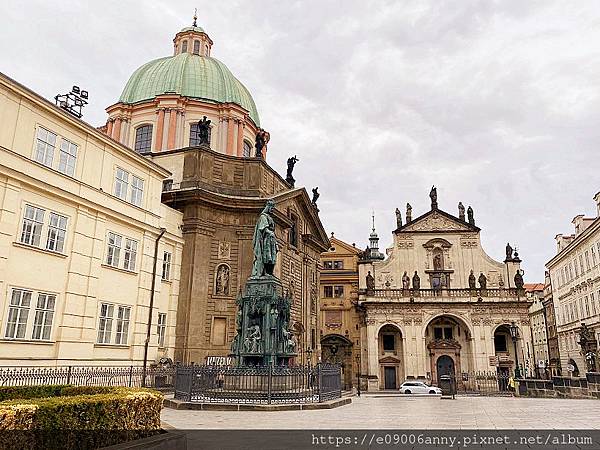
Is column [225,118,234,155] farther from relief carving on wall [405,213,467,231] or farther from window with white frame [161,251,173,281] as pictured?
relief carving on wall [405,213,467,231]

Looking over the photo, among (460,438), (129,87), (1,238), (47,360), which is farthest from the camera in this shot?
(129,87)

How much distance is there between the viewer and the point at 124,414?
24.0 feet

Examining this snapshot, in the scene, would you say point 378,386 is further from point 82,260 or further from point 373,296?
point 82,260

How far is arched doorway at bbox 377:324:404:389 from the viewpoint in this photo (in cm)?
5028

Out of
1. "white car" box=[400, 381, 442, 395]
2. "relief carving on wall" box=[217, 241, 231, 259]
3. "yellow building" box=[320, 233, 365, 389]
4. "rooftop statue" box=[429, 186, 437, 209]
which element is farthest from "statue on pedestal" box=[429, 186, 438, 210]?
"relief carving on wall" box=[217, 241, 231, 259]

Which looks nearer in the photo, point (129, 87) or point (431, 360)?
point (129, 87)

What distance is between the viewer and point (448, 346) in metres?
50.8

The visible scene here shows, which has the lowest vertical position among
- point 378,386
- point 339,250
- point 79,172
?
point 378,386

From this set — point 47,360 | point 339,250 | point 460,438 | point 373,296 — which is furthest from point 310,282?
point 460,438

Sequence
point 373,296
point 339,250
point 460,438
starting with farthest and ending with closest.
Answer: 1. point 339,250
2. point 373,296
3. point 460,438

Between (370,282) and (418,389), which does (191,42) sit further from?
(418,389)

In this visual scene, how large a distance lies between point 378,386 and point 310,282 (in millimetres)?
15754

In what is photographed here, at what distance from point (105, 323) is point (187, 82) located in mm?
22566

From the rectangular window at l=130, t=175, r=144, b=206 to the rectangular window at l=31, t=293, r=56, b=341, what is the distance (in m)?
6.85
